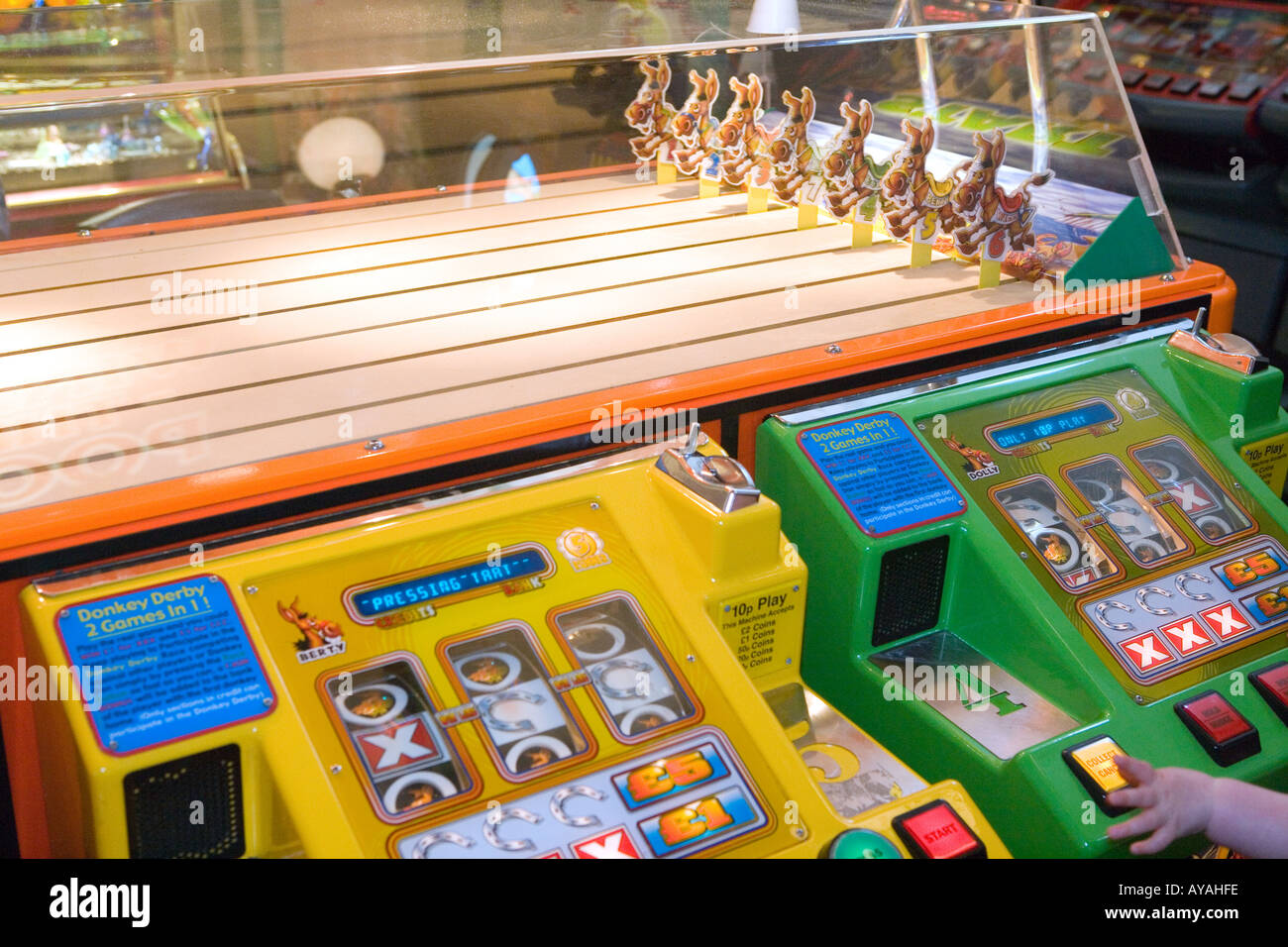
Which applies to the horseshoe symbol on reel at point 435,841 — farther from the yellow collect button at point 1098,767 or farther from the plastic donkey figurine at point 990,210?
the plastic donkey figurine at point 990,210

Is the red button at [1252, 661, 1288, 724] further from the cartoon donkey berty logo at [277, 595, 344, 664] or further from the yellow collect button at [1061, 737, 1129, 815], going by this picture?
the cartoon donkey berty logo at [277, 595, 344, 664]

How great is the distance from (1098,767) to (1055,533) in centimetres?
43

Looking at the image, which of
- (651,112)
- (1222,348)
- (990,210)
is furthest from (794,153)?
(1222,348)

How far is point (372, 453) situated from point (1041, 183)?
153 cm

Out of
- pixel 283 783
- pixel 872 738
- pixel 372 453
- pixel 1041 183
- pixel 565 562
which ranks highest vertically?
pixel 1041 183

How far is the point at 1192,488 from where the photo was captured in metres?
2.06

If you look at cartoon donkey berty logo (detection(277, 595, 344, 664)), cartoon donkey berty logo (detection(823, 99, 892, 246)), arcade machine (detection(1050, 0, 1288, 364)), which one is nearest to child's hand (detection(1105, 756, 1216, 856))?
cartoon donkey berty logo (detection(277, 595, 344, 664))

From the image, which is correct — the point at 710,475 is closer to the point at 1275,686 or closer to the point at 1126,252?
the point at 1275,686

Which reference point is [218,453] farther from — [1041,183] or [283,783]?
[1041,183]

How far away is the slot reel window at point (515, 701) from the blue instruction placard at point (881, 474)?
1.82 feet

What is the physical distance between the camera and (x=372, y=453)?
167 centimetres

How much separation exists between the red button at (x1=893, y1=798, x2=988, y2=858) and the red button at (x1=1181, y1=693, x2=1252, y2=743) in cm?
46
